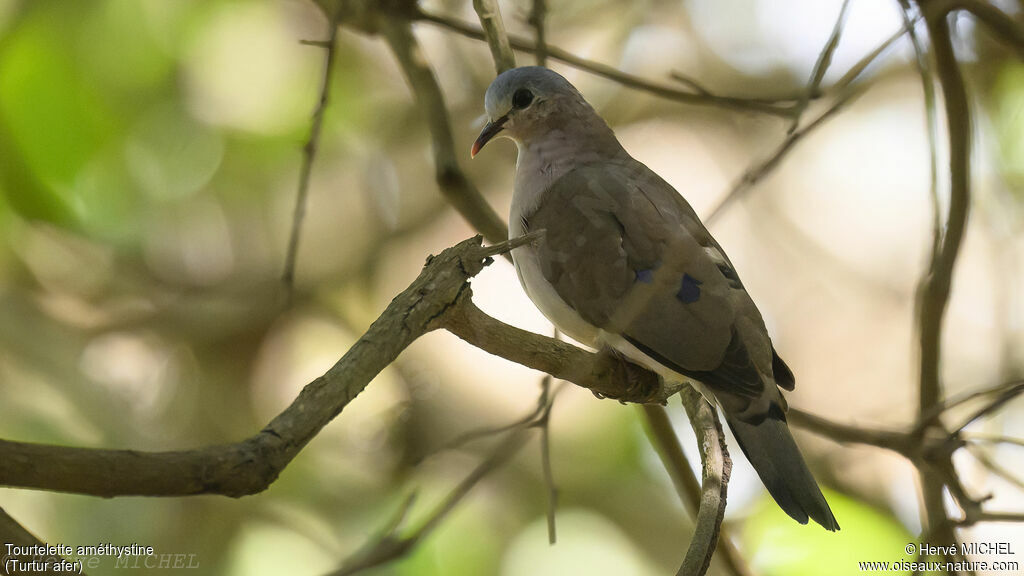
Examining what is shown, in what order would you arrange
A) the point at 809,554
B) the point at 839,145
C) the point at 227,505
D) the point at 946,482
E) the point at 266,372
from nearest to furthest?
the point at 946,482 → the point at 809,554 → the point at 227,505 → the point at 266,372 → the point at 839,145

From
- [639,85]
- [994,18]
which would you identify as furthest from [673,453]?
[994,18]

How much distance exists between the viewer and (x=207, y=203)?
14.3ft

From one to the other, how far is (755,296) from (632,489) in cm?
118

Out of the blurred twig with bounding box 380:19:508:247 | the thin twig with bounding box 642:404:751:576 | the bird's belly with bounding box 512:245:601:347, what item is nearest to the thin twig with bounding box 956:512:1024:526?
the thin twig with bounding box 642:404:751:576

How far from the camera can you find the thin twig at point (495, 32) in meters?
2.83

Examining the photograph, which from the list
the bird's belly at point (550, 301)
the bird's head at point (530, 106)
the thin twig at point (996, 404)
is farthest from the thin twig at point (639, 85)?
the thin twig at point (996, 404)

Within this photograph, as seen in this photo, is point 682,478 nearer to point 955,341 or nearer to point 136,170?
point 955,341

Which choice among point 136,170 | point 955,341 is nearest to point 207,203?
point 136,170

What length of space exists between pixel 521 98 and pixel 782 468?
1.54 m

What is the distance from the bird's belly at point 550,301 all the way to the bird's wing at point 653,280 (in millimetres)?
30

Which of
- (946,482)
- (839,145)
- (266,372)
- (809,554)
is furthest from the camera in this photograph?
(839,145)

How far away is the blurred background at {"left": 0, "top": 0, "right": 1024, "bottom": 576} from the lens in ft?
12.5

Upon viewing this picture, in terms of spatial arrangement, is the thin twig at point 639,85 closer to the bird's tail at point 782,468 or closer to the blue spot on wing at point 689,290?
the blue spot on wing at point 689,290

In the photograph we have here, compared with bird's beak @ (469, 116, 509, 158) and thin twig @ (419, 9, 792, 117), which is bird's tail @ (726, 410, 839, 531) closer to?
thin twig @ (419, 9, 792, 117)
